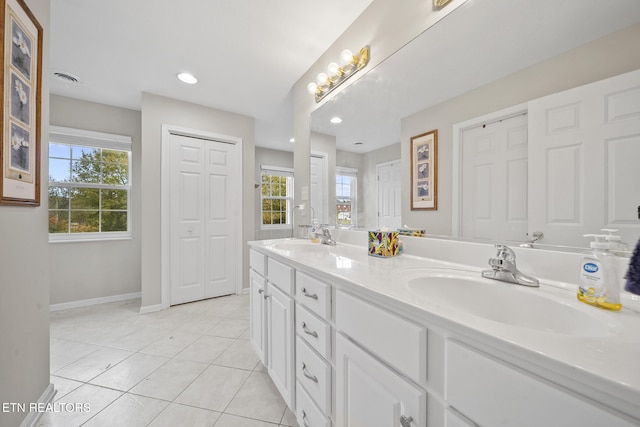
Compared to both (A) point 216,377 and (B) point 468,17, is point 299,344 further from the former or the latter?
(B) point 468,17

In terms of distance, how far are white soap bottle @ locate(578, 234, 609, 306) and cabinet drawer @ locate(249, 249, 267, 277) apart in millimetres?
1338

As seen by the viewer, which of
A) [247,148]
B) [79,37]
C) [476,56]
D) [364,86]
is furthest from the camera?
[247,148]

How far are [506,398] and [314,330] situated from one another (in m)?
0.69

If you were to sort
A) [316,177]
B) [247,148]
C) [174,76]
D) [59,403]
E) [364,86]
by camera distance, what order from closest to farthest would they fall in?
[59,403], [364,86], [316,177], [174,76], [247,148]

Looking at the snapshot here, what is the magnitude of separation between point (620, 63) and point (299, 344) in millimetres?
1467

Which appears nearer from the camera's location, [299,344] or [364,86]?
[299,344]

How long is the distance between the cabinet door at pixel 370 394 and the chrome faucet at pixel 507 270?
467mm

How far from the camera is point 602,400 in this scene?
1.06 ft

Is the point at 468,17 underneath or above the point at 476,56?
above

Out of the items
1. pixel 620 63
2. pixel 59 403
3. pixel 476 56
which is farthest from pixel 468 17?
A: pixel 59 403

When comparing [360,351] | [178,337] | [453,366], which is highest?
[453,366]

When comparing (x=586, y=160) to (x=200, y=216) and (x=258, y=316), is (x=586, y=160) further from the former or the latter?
(x=200, y=216)

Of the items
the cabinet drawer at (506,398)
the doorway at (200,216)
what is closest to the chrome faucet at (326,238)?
the cabinet drawer at (506,398)

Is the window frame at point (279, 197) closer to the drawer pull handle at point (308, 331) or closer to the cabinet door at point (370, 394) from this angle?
the drawer pull handle at point (308, 331)
